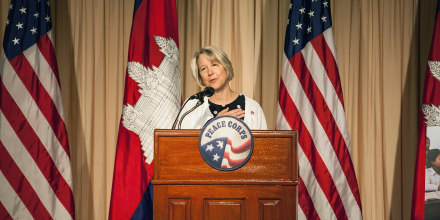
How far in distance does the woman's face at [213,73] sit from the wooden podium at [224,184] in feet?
3.03

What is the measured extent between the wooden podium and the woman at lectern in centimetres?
80

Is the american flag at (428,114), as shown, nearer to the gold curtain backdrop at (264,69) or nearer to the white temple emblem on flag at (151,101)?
the gold curtain backdrop at (264,69)

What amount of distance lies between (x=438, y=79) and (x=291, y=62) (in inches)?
51.0

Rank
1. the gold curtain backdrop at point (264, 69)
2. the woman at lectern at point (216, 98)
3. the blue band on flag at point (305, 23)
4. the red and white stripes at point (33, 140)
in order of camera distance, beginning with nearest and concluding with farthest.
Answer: the woman at lectern at point (216, 98)
the red and white stripes at point (33, 140)
the blue band on flag at point (305, 23)
the gold curtain backdrop at point (264, 69)

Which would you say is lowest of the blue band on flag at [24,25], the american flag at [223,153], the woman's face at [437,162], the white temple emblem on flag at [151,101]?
the woman's face at [437,162]

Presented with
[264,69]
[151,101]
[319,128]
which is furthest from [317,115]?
[151,101]

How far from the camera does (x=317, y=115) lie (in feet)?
13.2

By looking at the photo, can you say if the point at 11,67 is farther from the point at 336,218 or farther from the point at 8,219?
the point at 336,218

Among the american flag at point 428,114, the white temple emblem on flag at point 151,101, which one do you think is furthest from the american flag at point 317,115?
the white temple emblem on flag at point 151,101

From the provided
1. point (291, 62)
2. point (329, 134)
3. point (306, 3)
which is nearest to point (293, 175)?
point (329, 134)

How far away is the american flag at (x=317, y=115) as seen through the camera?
13.0 feet

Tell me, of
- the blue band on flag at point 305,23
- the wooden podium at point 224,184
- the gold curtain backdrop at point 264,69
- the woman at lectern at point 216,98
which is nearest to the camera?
the wooden podium at point 224,184

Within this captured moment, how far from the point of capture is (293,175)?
2.58 meters

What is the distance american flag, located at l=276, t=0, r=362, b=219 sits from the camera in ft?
13.0
